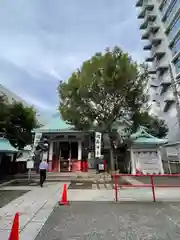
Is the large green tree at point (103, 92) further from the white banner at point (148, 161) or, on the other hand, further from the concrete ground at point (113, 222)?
the concrete ground at point (113, 222)

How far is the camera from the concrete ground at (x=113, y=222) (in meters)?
3.47

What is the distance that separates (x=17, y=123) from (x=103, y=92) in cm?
1001

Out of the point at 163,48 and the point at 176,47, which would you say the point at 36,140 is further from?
the point at 163,48

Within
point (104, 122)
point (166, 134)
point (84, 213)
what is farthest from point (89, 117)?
point (166, 134)

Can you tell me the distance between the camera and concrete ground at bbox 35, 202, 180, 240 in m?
3.47

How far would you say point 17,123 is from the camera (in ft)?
57.6

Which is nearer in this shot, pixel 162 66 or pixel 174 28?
pixel 174 28

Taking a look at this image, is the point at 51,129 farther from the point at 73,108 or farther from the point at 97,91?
the point at 97,91

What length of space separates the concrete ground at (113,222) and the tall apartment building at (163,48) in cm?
2465

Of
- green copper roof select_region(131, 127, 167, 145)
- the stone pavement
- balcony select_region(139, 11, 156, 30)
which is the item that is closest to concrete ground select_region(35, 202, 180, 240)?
the stone pavement

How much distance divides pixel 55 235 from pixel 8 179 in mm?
10577

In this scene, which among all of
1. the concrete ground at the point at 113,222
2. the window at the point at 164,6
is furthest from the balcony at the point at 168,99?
the concrete ground at the point at 113,222

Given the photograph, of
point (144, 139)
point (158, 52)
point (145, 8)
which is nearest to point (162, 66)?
point (158, 52)

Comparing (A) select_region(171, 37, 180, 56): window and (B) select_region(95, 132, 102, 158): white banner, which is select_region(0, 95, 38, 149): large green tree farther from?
(A) select_region(171, 37, 180, 56): window
